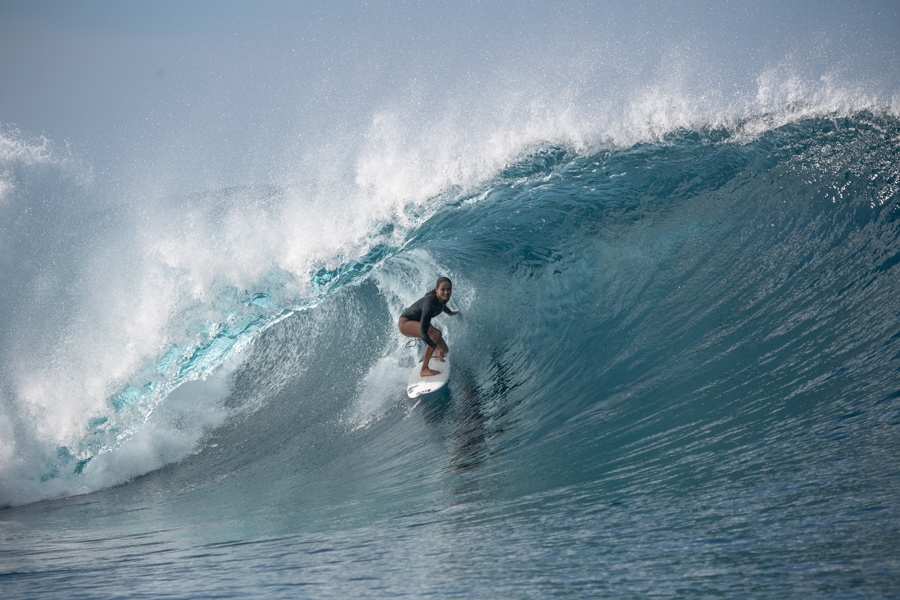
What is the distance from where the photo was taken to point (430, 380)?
7438mm

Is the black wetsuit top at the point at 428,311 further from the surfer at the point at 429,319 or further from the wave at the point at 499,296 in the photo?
the wave at the point at 499,296

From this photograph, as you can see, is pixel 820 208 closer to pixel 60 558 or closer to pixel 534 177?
pixel 534 177

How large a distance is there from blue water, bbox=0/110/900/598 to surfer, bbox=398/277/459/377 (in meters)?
0.42

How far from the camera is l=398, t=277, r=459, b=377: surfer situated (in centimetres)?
707

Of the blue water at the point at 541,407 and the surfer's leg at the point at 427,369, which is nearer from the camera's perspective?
the blue water at the point at 541,407

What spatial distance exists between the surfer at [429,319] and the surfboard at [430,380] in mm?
52

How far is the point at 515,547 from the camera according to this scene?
3.30 m

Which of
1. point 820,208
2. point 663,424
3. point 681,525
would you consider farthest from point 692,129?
point 681,525

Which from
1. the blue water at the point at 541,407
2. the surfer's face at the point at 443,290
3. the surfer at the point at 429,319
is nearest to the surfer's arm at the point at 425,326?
the surfer at the point at 429,319

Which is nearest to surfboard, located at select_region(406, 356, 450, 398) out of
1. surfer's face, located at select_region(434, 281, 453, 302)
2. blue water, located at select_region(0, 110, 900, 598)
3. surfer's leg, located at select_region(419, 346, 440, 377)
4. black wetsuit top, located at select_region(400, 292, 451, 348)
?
surfer's leg, located at select_region(419, 346, 440, 377)

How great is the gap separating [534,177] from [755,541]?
9.12m

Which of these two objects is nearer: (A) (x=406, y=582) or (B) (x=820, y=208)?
(A) (x=406, y=582)

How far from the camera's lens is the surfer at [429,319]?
7.07 m

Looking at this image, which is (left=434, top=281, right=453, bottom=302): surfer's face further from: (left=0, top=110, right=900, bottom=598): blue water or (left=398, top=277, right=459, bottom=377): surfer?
(left=0, top=110, right=900, bottom=598): blue water
